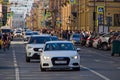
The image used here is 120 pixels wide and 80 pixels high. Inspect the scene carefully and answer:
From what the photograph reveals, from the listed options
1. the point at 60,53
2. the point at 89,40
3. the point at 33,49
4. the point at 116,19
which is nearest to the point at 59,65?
the point at 60,53

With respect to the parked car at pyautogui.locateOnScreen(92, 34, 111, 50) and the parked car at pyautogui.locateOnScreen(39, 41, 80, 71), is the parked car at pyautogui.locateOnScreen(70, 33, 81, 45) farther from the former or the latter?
the parked car at pyautogui.locateOnScreen(39, 41, 80, 71)

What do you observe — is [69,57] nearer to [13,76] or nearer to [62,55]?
[62,55]

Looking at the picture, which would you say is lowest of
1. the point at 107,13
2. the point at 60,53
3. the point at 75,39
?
the point at 75,39

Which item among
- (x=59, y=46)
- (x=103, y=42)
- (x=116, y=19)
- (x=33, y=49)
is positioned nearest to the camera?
(x=59, y=46)

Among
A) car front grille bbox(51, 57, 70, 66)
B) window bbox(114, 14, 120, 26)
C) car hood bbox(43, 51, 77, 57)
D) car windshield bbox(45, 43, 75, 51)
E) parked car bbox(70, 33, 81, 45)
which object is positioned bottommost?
parked car bbox(70, 33, 81, 45)

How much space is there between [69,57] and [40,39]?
1036cm

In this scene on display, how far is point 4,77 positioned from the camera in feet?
70.9

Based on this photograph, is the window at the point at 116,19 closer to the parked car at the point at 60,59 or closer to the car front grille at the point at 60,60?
the parked car at the point at 60,59

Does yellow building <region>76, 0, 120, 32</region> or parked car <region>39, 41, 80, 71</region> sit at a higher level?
yellow building <region>76, 0, 120, 32</region>

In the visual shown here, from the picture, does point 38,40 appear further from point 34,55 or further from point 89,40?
point 89,40

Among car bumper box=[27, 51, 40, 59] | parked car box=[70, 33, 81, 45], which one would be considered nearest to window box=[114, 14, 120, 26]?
parked car box=[70, 33, 81, 45]

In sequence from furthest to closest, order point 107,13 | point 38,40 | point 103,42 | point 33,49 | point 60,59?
point 107,13, point 103,42, point 38,40, point 33,49, point 60,59

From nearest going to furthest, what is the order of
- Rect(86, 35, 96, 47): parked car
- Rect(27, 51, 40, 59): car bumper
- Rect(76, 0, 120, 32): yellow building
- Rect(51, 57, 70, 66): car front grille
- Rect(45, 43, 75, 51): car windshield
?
Rect(51, 57, 70, 66): car front grille
Rect(45, 43, 75, 51): car windshield
Rect(27, 51, 40, 59): car bumper
Rect(86, 35, 96, 47): parked car
Rect(76, 0, 120, 32): yellow building

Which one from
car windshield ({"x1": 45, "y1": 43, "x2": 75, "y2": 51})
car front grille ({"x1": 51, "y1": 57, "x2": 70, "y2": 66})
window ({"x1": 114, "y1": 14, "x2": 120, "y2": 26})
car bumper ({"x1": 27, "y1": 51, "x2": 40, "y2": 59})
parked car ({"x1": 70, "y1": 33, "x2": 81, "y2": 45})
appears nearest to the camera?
car front grille ({"x1": 51, "y1": 57, "x2": 70, "y2": 66})
